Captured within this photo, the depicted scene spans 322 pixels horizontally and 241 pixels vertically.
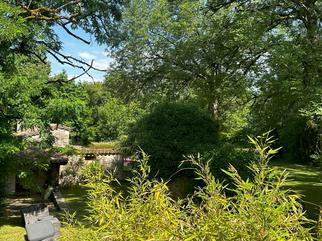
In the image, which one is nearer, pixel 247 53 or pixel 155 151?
pixel 155 151

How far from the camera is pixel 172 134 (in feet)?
34.7

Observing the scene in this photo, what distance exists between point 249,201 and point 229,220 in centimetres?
11

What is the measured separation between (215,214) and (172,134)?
9050mm

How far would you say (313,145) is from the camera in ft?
70.3

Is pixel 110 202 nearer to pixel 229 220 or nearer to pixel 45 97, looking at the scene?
pixel 229 220

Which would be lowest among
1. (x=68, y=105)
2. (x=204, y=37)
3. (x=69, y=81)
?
(x=68, y=105)

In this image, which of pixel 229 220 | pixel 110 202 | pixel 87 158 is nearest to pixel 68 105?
pixel 110 202

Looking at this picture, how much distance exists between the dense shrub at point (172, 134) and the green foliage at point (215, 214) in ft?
26.6

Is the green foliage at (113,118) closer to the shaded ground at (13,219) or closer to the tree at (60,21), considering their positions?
the shaded ground at (13,219)

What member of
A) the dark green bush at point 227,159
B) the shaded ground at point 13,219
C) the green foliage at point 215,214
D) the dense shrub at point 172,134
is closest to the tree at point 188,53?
the dense shrub at point 172,134

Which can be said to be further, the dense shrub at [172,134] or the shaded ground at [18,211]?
the dense shrub at [172,134]

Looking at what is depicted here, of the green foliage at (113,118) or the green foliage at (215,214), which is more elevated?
the green foliage at (113,118)

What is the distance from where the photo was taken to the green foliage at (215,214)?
1334mm

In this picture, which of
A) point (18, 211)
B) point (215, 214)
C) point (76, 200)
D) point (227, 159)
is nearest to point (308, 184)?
point (227, 159)
